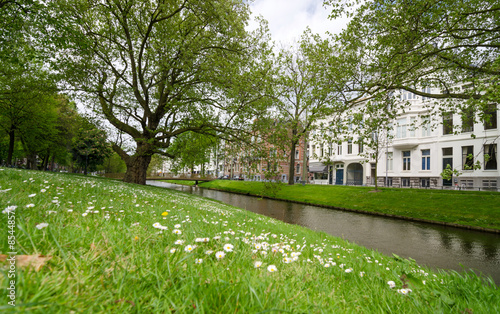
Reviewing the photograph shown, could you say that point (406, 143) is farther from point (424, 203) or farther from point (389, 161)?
point (424, 203)

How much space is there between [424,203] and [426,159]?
23.7m

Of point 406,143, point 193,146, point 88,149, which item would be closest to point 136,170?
point 193,146

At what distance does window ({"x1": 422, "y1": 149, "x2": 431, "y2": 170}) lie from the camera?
118ft

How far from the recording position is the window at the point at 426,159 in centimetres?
3606

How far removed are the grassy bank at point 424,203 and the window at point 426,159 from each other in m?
18.1

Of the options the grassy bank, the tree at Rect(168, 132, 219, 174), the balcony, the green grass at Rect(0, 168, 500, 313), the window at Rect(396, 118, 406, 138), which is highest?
the window at Rect(396, 118, 406, 138)

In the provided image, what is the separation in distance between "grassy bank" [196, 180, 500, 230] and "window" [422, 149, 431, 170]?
18.1 meters

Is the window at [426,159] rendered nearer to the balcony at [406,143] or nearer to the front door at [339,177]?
the balcony at [406,143]

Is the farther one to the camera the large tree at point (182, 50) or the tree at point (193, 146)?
the tree at point (193, 146)

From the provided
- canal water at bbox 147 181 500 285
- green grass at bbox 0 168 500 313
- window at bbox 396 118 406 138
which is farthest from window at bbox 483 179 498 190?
green grass at bbox 0 168 500 313

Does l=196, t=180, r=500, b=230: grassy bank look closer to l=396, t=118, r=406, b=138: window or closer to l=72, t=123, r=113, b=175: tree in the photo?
l=396, t=118, r=406, b=138: window

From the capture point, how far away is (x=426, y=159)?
120 ft

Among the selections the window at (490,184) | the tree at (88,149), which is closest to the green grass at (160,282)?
the tree at (88,149)

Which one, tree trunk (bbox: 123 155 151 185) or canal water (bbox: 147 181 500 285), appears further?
tree trunk (bbox: 123 155 151 185)
